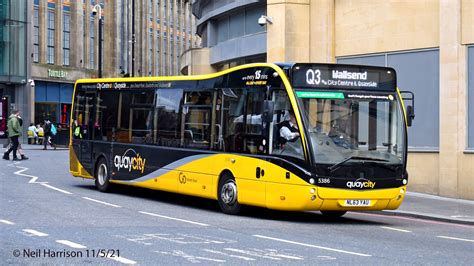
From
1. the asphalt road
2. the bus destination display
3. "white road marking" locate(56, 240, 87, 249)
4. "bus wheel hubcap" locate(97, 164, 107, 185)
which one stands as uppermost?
the bus destination display

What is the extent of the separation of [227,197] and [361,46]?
9.45m

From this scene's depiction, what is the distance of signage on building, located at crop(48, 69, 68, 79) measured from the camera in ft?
204

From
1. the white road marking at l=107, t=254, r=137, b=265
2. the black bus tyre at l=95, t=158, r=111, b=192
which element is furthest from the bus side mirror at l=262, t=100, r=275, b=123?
the black bus tyre at l=95, t=158, r=111, b=192

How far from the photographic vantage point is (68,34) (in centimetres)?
6419

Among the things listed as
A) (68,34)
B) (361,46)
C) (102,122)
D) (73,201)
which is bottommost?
(73,201)

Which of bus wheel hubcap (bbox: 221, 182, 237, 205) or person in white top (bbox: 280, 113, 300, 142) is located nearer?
person in white top (bbox: 280, 113, 300, 142)

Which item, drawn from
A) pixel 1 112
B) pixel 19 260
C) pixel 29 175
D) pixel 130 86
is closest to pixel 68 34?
pixel 1 112

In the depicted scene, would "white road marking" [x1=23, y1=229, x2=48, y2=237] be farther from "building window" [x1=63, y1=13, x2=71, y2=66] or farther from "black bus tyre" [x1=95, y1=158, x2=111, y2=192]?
"building window" [x1=63, y1=13, x2=71, y2=66]

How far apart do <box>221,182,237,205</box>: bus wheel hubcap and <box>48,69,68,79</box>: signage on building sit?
4886cm

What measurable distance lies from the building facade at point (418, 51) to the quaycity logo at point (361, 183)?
6.43m

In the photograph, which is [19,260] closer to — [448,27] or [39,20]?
[448,27]

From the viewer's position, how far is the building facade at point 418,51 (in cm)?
2031

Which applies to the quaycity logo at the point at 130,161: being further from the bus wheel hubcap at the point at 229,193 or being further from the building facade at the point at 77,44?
the building facade at the point at 77,44

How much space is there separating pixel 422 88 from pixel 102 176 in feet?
29.1
